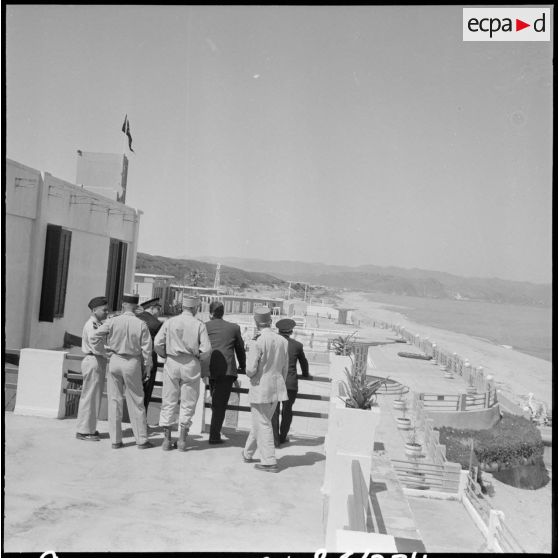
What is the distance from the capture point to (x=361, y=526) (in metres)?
2.96

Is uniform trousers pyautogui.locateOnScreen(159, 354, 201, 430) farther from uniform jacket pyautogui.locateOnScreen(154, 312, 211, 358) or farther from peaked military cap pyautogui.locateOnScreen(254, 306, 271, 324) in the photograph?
peaked military cap pyautogui.locateOnScreen(254, 306, 271, 324)

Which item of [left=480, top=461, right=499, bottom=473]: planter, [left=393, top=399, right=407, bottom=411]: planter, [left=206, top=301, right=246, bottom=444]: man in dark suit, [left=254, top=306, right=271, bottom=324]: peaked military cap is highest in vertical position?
[left=254, top=306, right=271, bottom=324]: peaked military cap

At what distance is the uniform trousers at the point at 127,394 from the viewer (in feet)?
18.5

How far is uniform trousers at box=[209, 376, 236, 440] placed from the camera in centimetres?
596

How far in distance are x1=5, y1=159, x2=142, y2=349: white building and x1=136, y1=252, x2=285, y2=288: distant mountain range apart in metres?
80.9

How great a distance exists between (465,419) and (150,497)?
23.7m

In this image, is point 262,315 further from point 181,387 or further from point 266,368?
point 181,387

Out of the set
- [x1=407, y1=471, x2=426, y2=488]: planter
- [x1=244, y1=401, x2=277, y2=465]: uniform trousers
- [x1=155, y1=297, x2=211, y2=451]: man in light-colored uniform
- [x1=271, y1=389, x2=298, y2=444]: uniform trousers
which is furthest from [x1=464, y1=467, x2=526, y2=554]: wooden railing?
[x1=155, y1=297, x2=211, y2=451]: man in light-colored uniform

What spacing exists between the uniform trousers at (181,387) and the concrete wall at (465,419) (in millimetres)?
20692

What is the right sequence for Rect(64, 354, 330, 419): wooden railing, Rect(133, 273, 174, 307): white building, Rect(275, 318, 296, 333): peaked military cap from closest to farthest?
1. Rect(275, 318, 296, 333): peaked military cap
2. Rect(64, 354, 330, 419): wooden railing
3. Rect(133, 273, 174, 307): white building

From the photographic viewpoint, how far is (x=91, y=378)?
589cm

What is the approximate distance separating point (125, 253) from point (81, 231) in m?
2.56

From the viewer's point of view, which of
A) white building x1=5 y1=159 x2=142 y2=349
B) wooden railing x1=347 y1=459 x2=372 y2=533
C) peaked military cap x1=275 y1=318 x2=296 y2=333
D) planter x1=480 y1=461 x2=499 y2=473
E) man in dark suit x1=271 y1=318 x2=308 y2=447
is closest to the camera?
wooden railing x1=347 y1=459 x2=372 y2=533

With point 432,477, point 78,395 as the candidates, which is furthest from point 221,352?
point 432,477
